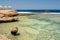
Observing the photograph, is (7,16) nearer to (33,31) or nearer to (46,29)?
(46,29)

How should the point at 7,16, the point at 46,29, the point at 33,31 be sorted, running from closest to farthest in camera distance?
the point at 33,31
the point at 46,29
the point at 7,16

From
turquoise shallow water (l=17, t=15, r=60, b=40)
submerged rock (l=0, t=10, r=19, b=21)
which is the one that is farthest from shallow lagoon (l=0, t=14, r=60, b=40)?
submerged rock (l=0, t=10, r=19, b=21)

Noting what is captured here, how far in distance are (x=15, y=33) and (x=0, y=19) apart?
109 inches

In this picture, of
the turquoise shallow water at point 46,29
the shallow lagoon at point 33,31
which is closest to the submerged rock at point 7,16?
the shallow lagoon at point 33,31

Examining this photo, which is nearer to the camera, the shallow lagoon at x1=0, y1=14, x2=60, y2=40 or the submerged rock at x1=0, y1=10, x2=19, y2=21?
the shallow lagoon at x1=0, y1=14, x2=60, y2=40

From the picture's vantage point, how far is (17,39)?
563cm

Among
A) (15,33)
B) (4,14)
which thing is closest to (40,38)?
(15,33)

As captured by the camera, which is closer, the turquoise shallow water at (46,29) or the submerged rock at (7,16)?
the turquoise shallow water at (46,29)

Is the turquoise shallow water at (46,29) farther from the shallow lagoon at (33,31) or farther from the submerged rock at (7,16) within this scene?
the submerged rock at (7,16)

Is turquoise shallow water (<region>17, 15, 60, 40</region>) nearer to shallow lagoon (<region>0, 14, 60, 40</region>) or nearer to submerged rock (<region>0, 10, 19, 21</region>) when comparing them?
shallow lagoon (<region>0, 14, 60, 40</region>)

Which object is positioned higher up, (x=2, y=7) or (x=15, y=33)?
(x=15, y=33)

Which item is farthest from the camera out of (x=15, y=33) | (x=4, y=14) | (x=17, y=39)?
(x=4, y=14)

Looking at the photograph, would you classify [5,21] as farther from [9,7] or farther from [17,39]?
[9,7]

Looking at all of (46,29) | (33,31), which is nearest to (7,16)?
(46,29)
